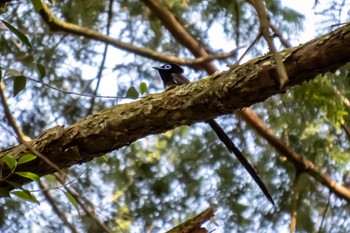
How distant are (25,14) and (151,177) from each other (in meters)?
1.40

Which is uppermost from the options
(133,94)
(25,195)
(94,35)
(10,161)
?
(94,35)

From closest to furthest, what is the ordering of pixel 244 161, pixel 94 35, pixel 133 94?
pixel 133 94, pixel 244 161, pixel 94 35

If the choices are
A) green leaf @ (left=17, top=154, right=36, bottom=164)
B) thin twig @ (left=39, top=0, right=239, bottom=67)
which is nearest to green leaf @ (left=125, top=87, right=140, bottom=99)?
green leaf @ (left=17, top=154, right=36, bottom=164)

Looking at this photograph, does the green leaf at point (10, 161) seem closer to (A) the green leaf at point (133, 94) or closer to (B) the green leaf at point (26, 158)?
(B) the green leaf at point (26, 158)

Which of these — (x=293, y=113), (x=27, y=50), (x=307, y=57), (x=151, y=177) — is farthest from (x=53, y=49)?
(x=307, y=57)

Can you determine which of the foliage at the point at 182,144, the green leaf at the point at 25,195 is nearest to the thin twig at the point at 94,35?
the foliage at the point at 182,144

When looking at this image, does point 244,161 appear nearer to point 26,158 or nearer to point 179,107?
point 179,107

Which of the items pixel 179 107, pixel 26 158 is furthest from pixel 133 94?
pixel 26 158

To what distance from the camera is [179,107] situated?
1832 millimetres

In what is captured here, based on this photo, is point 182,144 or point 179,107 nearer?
point 179,107

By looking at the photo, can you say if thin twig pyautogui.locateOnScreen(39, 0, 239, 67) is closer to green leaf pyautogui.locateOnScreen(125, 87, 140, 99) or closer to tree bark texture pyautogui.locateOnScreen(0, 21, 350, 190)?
green leaf pyautogui.locateOnScreen(125, 87, 140, 99)

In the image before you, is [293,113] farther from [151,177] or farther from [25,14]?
[25,14]

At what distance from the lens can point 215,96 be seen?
1747 millimetres

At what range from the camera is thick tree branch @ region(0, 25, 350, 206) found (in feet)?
5.21
